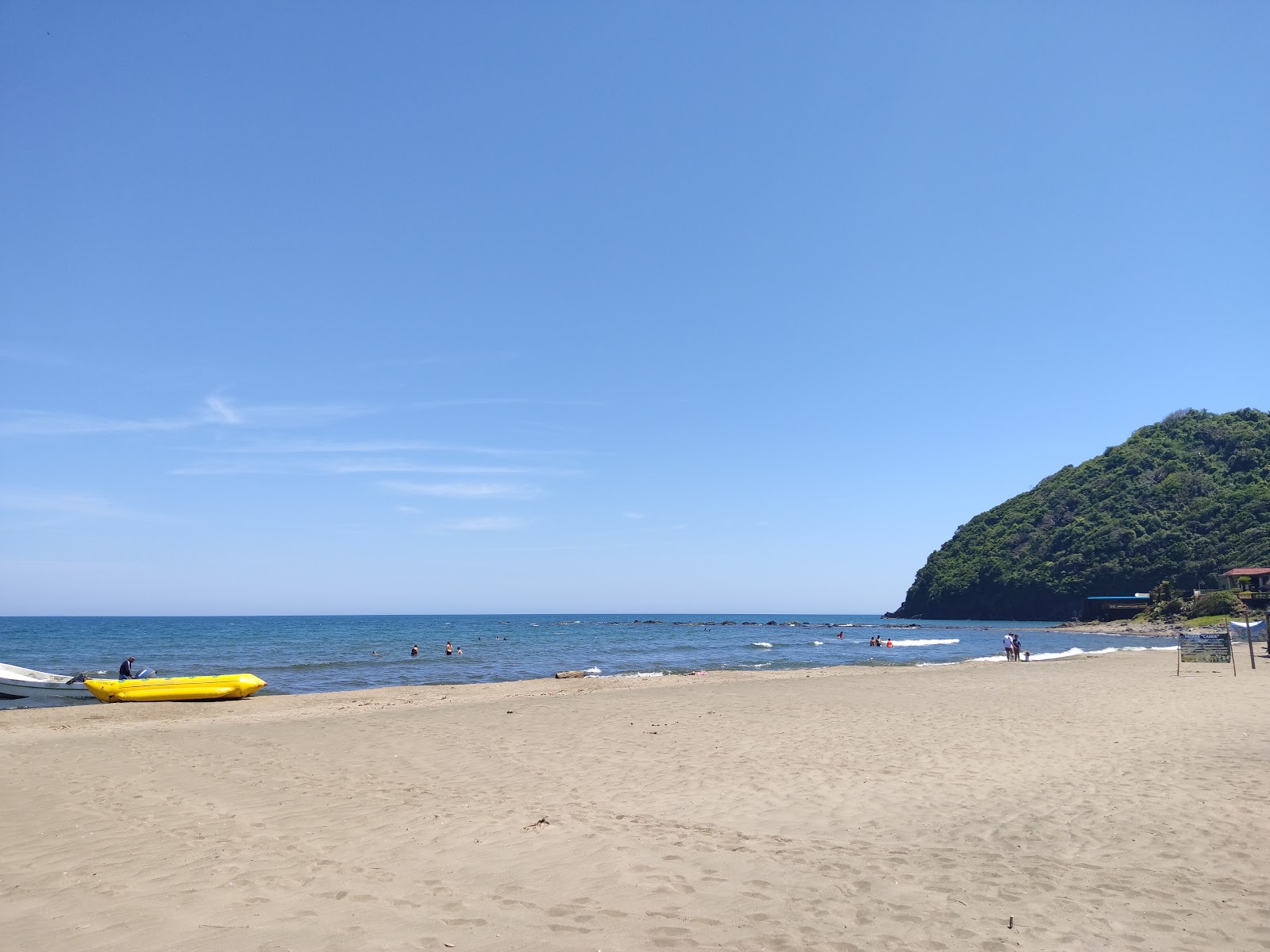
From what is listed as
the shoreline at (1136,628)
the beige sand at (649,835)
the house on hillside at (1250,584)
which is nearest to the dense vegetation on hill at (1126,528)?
the house on hillside at (1250,584)

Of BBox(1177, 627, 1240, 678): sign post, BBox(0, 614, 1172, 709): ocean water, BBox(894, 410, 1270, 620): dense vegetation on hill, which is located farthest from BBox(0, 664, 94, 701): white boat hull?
BBox(894, 410, 1270, 620): dense vegetation on hill

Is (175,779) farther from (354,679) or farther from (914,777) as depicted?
(354,679)

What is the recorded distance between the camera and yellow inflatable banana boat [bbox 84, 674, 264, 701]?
22.6 m

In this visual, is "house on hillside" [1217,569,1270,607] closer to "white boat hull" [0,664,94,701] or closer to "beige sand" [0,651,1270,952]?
"beige sand" [0,651,1270,952]

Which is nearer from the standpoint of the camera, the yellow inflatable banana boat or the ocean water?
the yellow inflatable banana boat

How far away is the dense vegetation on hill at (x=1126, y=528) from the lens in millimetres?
87375

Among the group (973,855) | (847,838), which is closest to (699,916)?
(847,838)

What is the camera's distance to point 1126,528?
98188 mm

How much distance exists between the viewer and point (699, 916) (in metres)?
5.45

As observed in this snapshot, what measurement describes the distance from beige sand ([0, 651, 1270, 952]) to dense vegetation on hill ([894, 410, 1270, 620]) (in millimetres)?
88023

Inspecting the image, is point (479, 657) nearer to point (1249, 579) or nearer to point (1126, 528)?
Result: point (1249, 579)

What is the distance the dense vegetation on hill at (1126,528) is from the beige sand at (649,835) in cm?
8802

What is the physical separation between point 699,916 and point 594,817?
282 centimetres

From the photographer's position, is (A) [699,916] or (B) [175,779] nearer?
(A) [699,916]
